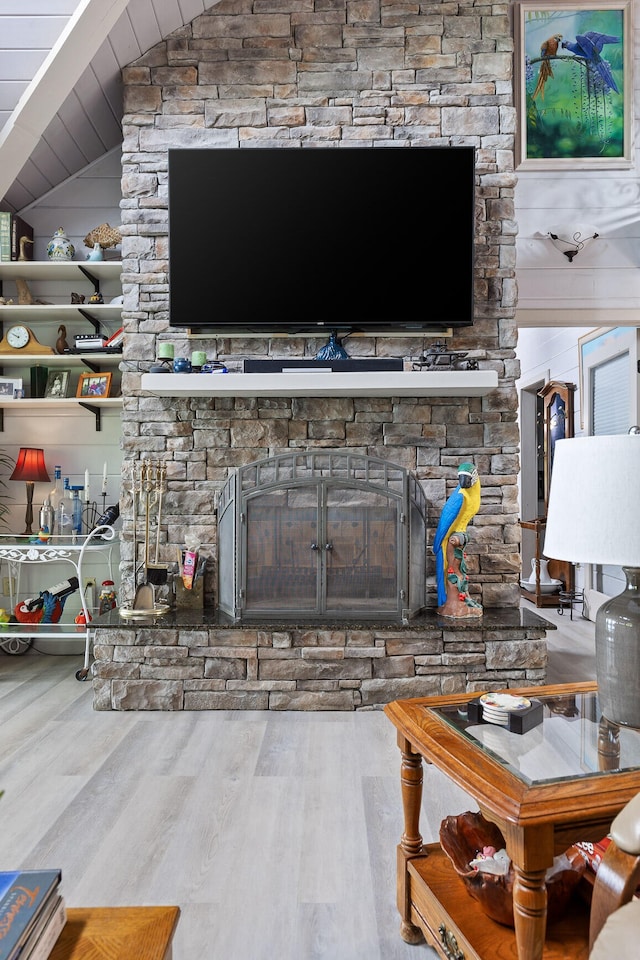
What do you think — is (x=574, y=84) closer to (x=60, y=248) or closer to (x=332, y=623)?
(x=60, y=248)

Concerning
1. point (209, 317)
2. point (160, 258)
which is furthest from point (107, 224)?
point (209, 317)

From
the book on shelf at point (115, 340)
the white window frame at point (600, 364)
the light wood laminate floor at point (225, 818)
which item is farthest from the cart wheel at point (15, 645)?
the white window frame at point (600, 364)

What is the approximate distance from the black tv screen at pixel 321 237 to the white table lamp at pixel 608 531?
2.11 m

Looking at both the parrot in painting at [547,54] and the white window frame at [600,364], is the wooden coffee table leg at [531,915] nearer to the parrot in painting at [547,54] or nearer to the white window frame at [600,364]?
the white window frame at [600,364]

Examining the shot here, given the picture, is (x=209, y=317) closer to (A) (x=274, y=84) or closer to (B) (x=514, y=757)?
(A) (x=274, y=84)

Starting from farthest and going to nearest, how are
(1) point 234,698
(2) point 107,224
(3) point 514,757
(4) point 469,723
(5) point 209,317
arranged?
1. (2) point 107,224
2. (5) point 209,317
3. (1) point 234,698
4. (4) point 469,723
5. (3) point 514,757

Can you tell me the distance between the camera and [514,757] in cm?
136

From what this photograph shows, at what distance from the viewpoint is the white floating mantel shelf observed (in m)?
3.32

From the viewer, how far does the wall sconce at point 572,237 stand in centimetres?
404

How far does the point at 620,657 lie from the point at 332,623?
6.32 ft

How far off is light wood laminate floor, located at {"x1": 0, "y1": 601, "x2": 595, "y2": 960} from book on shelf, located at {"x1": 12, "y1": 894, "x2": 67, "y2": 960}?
63 cm

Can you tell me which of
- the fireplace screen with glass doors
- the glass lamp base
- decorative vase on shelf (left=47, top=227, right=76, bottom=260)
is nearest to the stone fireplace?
the fireplace screen with glass doors

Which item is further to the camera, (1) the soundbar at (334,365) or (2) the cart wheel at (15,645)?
(2) the cart wheel at (15,645)

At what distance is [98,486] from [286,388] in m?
1.52
